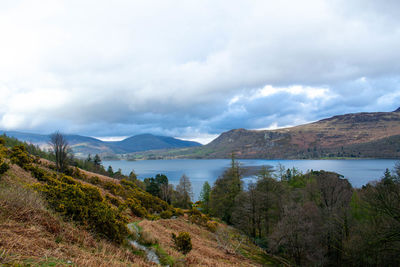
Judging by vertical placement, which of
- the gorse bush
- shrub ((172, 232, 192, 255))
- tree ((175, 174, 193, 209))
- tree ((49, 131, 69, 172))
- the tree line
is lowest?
tree ((175, 174, 193, 209))

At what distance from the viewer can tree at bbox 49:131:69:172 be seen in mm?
24141

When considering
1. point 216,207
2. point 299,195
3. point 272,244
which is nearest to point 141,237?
point 272,244

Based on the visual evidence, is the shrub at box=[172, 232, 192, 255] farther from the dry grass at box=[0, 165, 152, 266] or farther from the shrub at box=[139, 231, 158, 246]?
the dry grass at box=[0, 165, 152, 266]

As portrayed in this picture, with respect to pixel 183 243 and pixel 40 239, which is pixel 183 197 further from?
pixel 40 239

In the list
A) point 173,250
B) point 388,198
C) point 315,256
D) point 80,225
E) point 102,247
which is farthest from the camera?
point 315,256

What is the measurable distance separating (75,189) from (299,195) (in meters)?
37.5

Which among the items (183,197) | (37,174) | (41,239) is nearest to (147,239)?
(41,239)

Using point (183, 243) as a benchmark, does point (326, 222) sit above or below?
below

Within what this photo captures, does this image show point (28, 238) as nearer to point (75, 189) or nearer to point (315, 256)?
point (75, 189)

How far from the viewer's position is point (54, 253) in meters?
4.45

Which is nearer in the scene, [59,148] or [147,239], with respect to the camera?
[147,239]

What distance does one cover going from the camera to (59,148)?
974 inches

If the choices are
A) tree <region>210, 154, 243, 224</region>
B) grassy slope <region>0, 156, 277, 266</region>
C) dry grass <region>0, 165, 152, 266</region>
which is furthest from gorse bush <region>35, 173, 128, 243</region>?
tree <region>210, 154, 243, 224</region>

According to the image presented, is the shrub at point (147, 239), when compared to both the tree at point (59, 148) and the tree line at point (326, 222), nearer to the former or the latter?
the tree line at point (326, 222)
